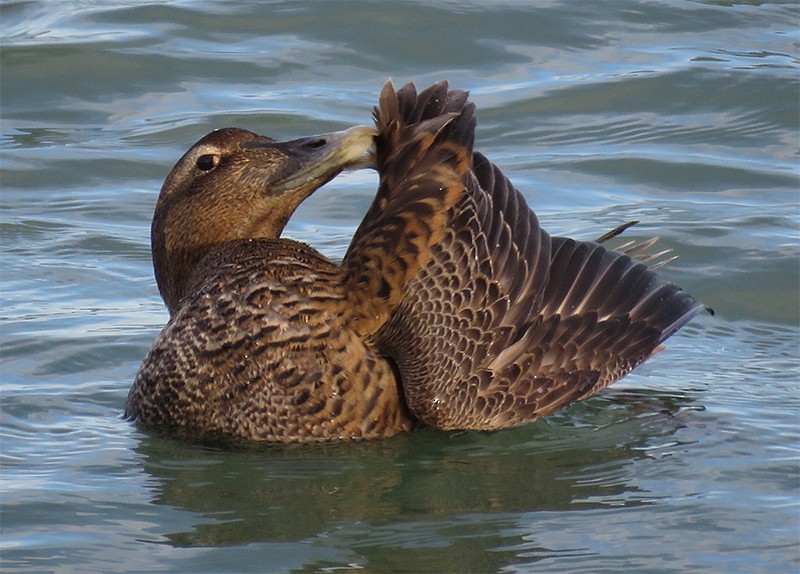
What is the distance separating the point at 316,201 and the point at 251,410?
3842 millimetres

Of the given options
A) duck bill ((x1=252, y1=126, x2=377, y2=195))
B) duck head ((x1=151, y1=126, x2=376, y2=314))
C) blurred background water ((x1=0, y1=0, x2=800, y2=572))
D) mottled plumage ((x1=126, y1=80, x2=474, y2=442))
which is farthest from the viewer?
duck head ((x1=151, y1=126, x2=376, y2=314))

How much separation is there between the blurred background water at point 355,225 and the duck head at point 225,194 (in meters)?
0.67

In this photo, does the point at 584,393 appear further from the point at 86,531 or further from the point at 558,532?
the point at 86,531

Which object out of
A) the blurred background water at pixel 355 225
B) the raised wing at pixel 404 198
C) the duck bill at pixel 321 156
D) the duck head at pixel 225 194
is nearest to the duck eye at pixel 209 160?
the duck head at pixel 225 194

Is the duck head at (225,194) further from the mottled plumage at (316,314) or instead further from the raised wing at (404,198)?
the raised wing at (404,198)

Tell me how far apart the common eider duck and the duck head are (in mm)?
41

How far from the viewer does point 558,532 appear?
5.44 metres

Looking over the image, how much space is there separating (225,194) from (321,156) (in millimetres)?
487

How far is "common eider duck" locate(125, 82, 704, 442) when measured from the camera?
6.05 m

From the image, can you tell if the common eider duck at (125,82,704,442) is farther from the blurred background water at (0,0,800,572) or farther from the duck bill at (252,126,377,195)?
the blurred background water at (0,0,800,572)

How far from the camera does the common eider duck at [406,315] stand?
6055 mm

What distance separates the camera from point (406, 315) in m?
6.07

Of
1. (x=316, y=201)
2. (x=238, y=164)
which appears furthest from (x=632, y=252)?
(x=316, y=201)

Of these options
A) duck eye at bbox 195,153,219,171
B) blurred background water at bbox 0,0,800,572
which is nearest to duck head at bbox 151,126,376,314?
duck eye at bbox 195,153,219,171
